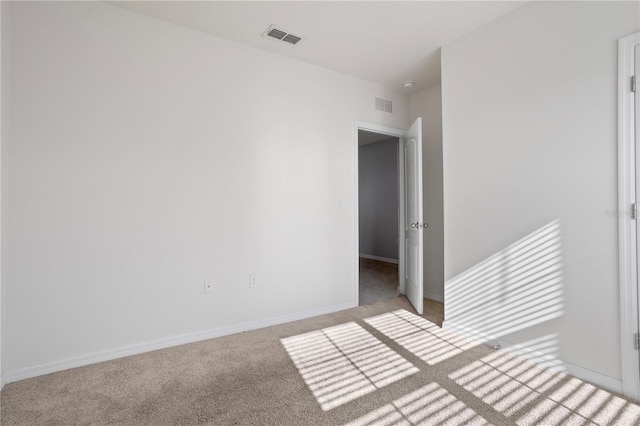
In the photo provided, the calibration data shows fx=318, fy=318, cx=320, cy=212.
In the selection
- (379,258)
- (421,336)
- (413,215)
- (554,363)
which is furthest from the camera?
(379,258)

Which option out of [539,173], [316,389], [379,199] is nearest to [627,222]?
[539,173]

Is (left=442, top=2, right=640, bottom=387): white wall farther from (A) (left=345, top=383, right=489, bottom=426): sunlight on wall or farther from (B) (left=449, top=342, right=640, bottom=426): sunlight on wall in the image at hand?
(A) (left=345, top=383, right=489, bottom=426): sunlight on wall

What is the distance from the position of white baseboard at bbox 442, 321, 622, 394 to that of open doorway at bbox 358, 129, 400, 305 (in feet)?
10.5

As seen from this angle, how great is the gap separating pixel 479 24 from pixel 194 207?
2866 mm

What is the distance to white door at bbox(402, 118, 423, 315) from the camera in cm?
334

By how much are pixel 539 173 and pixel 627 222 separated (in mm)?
591

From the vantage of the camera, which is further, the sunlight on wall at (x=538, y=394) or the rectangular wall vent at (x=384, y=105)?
the rectangular wall vent at (x=384, y=105)

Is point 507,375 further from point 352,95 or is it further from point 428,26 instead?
point 352,95

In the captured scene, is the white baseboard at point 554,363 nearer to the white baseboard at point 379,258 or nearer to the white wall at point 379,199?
the white baseboard at point 379,258

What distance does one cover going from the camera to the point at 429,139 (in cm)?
400

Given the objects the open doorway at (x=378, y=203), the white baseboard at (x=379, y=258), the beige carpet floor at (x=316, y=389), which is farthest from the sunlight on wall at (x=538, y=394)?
the white baseboard at (x=379, y=258)

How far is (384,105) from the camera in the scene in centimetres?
397

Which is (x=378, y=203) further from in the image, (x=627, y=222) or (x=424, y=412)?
(x=424, y=412)

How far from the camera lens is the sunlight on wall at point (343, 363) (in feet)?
6.47
